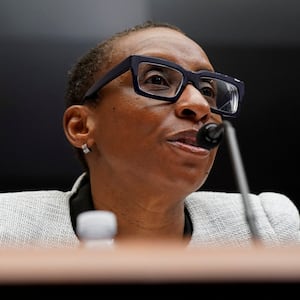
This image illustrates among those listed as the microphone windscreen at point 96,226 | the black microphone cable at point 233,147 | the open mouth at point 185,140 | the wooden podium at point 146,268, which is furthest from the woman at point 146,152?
the wooden podium at point 146,268

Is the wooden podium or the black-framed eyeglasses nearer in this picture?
the wooden podium

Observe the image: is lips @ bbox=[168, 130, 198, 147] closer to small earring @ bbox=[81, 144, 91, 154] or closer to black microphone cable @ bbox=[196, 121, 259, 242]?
black microphone cable @ bbox=[196, 121, 259, 242]

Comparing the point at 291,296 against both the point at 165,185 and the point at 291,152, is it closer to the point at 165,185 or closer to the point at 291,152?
the point at 165,185

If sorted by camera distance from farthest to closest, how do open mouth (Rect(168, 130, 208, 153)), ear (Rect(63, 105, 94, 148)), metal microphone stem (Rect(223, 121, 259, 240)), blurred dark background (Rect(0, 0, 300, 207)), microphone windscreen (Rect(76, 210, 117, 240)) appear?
blurred dark background (Rect(0, 0, 300, 207)) < ear (Rect(63, 105, 94, 148)) < open mouth (Rect(168, 130, 208, 153)) < metal microphone stem (Rect(223, 121, 259, 240)) < microphone windscreen (Rect(76, 210, 117, 240))

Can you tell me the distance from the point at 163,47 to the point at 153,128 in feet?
0.53

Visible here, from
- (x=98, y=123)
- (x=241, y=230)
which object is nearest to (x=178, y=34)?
(x=98, y=123)

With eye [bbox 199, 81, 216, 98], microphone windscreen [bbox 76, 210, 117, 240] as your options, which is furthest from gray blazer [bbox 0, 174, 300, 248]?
microphone windscreen [bbox 76, 210, 117, 240]

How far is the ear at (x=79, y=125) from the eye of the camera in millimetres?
1112

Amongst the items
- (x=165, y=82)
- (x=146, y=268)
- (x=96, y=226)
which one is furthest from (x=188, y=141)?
(x=146, y=268)

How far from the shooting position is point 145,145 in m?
0.98

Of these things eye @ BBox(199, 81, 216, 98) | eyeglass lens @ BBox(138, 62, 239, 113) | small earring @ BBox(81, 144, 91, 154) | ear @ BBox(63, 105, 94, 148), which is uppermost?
eyeglass lens @ BBox(138, 62, 239, 113)

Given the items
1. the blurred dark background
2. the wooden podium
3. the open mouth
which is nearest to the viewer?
the wooden podium

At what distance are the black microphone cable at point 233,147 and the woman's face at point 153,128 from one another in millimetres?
118

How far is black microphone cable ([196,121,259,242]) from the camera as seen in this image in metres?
0.69
